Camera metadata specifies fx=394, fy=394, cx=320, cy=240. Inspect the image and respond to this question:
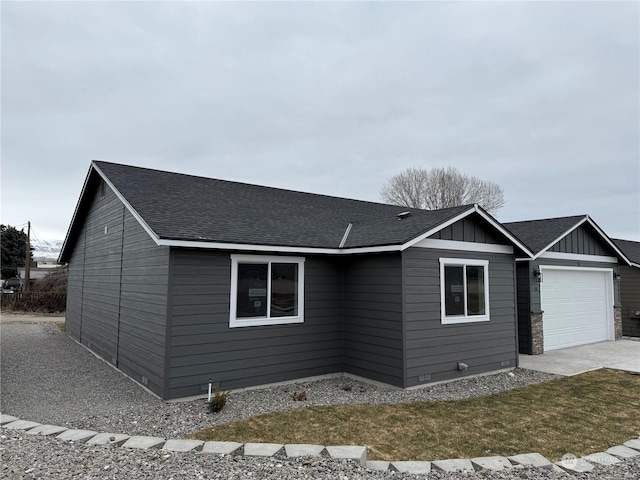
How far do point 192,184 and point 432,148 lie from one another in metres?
20.6

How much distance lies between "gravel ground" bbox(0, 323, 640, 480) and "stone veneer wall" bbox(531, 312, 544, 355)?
2346 millimetres

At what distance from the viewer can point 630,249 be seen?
1759 centimetres

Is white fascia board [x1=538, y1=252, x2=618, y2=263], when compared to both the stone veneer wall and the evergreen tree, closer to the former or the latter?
the stone veneer wall

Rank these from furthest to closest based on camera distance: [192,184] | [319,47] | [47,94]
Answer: [319,47]
[47,94]
[192,184]

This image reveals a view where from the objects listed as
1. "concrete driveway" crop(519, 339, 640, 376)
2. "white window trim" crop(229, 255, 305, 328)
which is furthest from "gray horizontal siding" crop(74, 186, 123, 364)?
"concrete driveway" crop(519, 339, 640, 376)

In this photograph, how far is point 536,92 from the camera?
14039 mm

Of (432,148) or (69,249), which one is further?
(432,148)

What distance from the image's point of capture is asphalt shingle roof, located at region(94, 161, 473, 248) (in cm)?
705

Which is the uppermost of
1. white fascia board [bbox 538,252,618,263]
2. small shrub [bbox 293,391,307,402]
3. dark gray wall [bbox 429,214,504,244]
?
dark gray wall [bbox 429,214,504,244]

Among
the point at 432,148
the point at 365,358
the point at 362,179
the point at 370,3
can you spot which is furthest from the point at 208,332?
A: the point at 362,179

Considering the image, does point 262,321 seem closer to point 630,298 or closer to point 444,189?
point 630,298

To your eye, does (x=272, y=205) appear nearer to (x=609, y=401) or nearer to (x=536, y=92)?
(x=609, y=401)

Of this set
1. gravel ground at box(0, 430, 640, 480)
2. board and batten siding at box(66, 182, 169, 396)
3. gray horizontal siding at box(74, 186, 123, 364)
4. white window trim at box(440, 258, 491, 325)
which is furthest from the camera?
gray horizontal siding at box(74, 186, 123, 364)

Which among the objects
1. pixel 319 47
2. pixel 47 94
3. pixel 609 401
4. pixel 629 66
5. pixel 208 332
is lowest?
pixel 609 401
